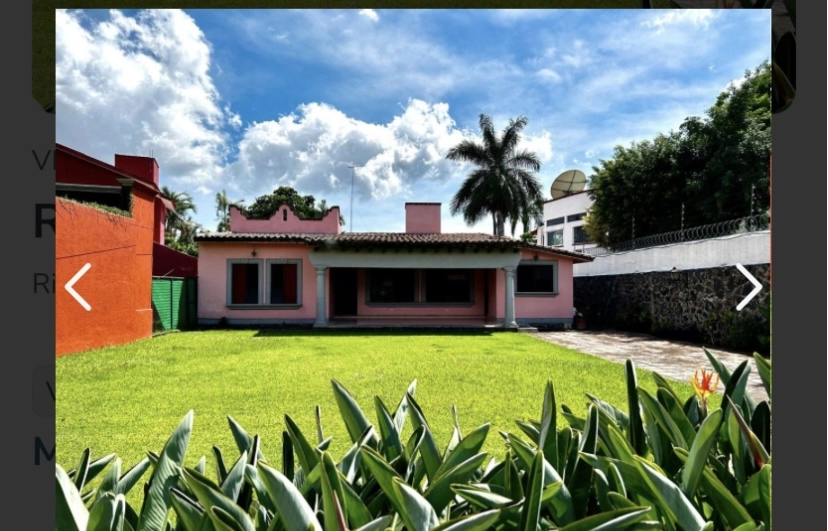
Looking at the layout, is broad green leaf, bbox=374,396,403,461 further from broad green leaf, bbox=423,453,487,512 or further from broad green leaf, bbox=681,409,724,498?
broad green leaf, bbox=681,409,724,498

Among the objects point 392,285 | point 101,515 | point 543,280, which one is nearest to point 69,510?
point 101,515

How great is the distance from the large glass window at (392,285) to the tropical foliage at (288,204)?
6366 millimetres

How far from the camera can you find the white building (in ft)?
4.90

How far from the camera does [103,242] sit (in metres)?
1.25

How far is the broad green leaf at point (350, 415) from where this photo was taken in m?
1.18

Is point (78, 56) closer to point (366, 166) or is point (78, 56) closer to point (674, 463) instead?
point (366, 166)

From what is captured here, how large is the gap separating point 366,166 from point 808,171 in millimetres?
1232

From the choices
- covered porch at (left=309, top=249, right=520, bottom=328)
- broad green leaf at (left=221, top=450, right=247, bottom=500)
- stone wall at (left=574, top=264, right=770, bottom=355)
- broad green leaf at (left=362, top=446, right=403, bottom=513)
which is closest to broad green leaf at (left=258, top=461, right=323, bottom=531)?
broad green leaf at (left=362, top=446, right=403, bottom=513)

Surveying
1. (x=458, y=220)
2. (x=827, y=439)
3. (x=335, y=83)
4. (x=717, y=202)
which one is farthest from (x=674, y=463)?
(x=335, y=83)

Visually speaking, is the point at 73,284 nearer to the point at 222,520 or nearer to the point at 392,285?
the point at 222,520

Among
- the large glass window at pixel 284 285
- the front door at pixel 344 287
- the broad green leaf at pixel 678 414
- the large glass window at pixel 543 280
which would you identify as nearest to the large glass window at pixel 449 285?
the front door at pixel 344 287

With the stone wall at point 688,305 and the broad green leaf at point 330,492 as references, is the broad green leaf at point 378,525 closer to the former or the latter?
the broad green leaf at point 330,492

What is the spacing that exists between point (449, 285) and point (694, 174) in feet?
18.0

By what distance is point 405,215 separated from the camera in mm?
1406
